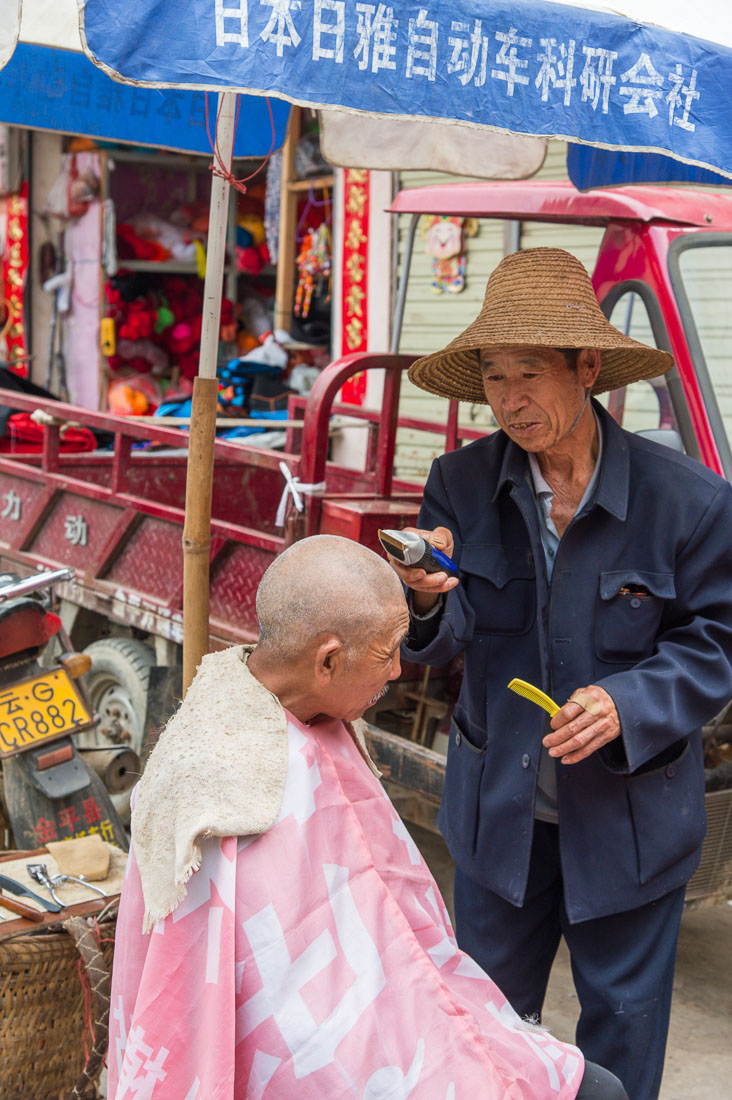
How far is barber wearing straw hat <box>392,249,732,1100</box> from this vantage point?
7.54 feet

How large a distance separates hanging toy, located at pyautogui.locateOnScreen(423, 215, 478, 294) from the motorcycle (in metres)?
4.69

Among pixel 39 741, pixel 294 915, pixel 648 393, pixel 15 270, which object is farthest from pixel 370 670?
pixel 15 270

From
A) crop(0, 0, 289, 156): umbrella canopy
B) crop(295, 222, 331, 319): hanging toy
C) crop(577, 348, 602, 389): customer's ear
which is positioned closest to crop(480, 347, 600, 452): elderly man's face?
crop(577, 348, 602, 389): customer's ear

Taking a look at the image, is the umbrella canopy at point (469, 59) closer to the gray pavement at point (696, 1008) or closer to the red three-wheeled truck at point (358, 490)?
the red three-wheeled truck at point (358, 490)

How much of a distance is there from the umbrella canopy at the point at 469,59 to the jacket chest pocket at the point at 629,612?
784mm

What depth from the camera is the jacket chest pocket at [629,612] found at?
7.54 feet

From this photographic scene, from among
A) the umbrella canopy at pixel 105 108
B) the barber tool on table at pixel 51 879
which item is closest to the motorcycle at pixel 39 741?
the barber tool on table at pixel 51 879

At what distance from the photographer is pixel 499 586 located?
7.93 ft

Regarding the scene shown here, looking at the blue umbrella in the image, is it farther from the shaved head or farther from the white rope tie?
the white rope tie

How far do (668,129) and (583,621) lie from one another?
93cm

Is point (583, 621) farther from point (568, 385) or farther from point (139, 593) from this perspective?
point (139, 593)

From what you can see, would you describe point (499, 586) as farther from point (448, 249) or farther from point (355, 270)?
point (355, 270)

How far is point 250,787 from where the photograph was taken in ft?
5.56

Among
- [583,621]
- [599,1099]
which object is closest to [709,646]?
[583,621]
